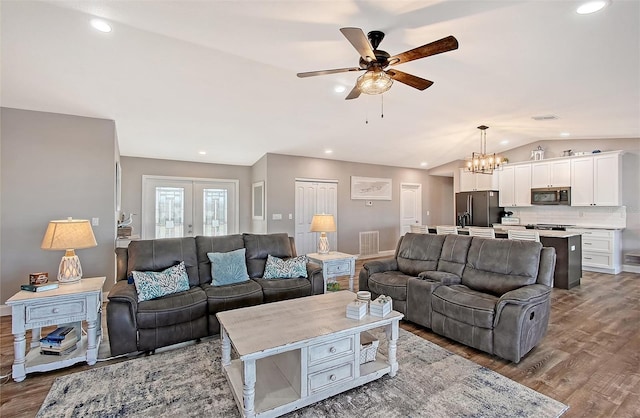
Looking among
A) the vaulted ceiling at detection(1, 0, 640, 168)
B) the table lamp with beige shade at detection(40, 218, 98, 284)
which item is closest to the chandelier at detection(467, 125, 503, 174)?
the vaulted ceiling at detection(1, 0, 640, 168)

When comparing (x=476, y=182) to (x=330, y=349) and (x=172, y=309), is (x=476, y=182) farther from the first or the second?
(x=172, y=309)

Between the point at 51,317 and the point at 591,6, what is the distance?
193 inches

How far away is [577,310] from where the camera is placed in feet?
12.9

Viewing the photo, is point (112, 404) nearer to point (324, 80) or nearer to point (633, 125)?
point (324, 80)

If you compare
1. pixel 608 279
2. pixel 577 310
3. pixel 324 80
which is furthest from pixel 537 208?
pixel 324 80

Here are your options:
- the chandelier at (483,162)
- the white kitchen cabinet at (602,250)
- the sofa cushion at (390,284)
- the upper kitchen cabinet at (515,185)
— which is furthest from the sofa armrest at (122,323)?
the upper kitchen cabinet at (515,185)

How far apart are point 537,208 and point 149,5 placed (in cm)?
855

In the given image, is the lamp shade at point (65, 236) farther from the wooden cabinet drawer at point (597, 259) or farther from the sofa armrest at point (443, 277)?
the wooden cabinet drawer at point (597, 259)

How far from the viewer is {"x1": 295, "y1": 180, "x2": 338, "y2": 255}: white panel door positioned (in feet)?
22.3

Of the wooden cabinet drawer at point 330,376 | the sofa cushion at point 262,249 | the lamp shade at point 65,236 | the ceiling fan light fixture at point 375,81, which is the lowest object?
the wooden cabinet drawer at point 330,376

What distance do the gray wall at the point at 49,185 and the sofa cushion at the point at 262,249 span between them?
6.62 ft

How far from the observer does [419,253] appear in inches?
159

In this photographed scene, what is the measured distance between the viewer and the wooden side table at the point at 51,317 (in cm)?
239

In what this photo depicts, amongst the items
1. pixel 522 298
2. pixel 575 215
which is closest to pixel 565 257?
pixel 575 215
